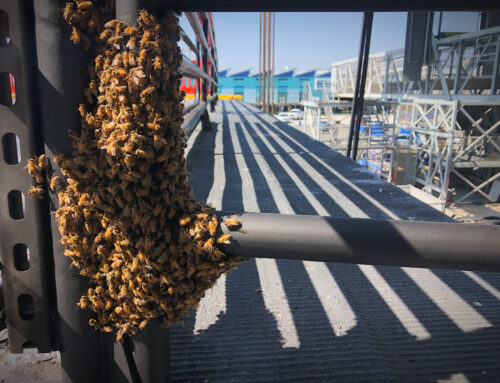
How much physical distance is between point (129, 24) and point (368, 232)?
605 millimetres

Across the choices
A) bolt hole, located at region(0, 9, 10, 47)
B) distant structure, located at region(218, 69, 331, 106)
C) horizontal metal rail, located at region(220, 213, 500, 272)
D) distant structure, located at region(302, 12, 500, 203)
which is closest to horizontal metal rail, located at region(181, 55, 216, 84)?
bolt hole, located at region(0, 9, 10, 47)

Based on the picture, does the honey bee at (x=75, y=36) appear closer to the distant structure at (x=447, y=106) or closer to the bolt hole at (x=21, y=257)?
the bolt hole at (x=21, y=257)

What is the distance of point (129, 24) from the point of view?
27.5 inches

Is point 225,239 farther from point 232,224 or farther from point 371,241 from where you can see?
point 371,241

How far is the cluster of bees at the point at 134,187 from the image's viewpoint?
0.70 m

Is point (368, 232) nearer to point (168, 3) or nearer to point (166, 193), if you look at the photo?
point (166, 193)

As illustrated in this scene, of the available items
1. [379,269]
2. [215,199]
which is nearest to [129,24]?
[379,269]

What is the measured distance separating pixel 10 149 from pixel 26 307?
0.39 m

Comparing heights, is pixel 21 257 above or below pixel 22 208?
below

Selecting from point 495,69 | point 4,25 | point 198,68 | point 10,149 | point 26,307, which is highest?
point 495,69

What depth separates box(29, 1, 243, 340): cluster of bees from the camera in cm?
70

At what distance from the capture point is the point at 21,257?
851mm

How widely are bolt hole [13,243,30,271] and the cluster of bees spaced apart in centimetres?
12

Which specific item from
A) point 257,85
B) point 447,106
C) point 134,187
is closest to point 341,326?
point 134,187
